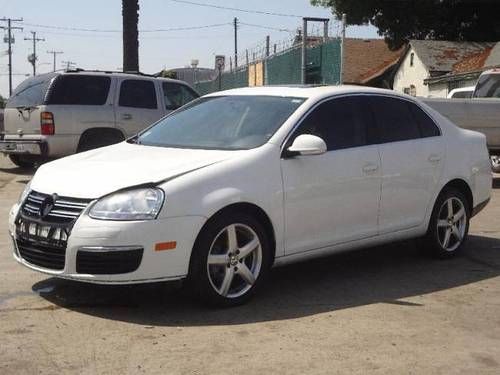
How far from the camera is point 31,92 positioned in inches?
496

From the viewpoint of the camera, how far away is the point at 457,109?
12781mm

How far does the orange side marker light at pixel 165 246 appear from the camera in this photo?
4677 mm

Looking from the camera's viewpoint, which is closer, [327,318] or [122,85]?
[327,318]

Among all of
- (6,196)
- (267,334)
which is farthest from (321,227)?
(6,196)

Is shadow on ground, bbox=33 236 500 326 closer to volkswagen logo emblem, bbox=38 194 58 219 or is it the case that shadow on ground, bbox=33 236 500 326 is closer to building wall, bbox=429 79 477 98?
volkswagen logo emblem, bbox=38 194 58 219

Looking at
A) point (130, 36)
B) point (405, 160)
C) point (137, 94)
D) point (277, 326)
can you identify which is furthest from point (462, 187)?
point (130, 36)

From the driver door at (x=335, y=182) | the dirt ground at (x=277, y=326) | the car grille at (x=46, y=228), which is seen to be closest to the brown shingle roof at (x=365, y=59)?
the driver door at (x=335, y=182)

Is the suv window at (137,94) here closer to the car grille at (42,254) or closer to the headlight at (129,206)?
the car grille at (42,254)

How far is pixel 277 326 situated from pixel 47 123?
834cm

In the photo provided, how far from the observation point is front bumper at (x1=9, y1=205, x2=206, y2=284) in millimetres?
4625

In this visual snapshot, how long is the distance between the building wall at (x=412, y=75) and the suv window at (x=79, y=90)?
2062 centimetres

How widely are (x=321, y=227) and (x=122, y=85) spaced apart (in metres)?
8.01

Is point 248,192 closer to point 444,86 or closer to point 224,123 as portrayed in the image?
point 224,123

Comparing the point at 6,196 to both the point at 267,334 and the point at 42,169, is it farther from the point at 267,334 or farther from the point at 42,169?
Result: the point at 267,334
